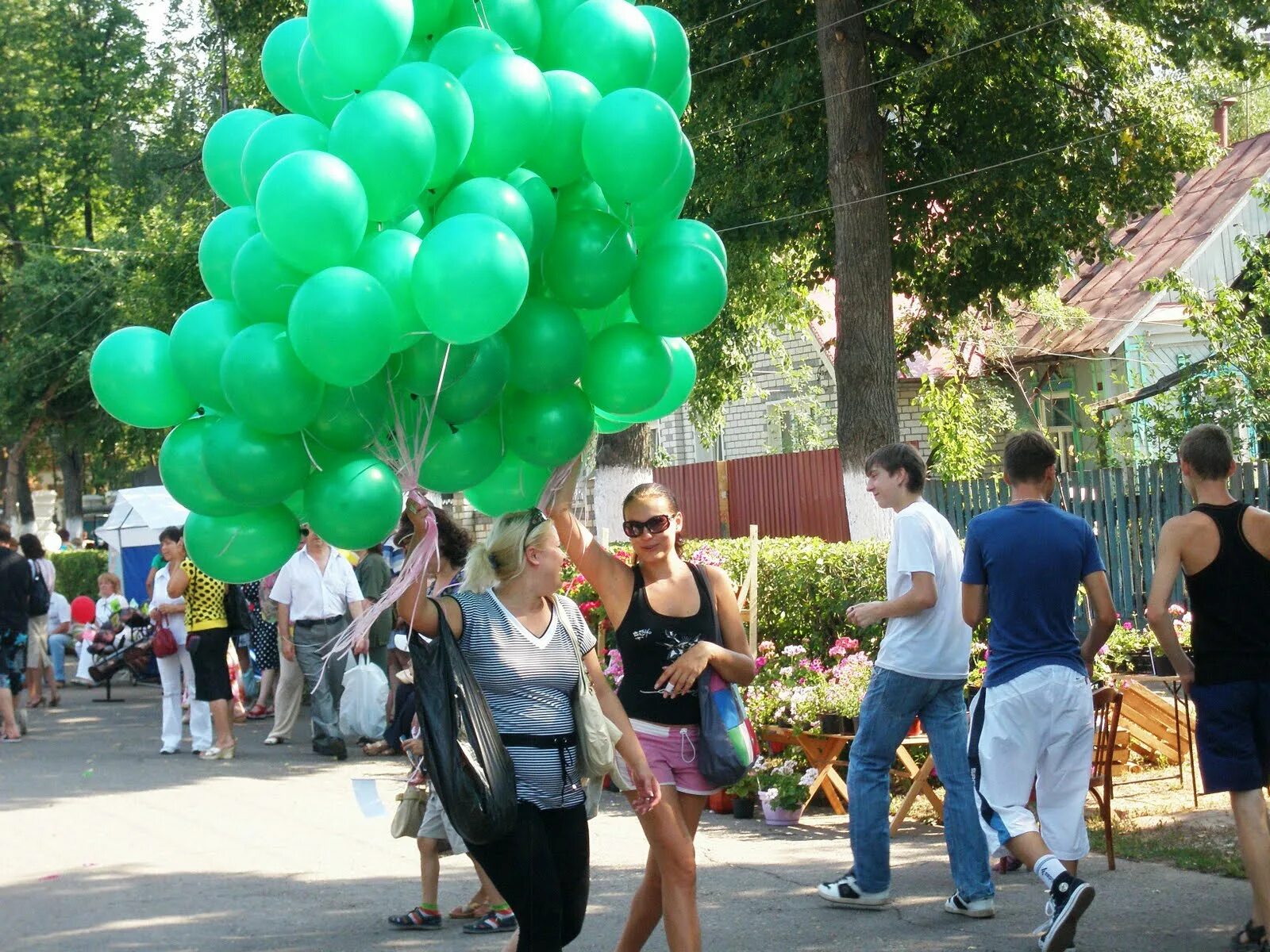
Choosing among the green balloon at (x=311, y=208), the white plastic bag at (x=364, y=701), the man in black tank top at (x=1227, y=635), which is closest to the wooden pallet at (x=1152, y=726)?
the man in black tank top at (x=1227, y=635)

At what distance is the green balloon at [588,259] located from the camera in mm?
4574

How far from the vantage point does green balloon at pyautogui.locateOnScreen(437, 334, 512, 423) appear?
4.40 metres

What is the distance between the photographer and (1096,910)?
631 centimetres

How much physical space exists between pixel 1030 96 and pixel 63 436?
33.7 meters

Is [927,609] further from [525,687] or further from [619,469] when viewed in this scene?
[619,469]

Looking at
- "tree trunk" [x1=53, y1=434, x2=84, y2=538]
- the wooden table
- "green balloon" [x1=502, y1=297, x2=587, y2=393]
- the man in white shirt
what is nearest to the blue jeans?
the wooden table

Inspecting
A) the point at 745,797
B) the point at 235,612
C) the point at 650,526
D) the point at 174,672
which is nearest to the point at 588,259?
the point at 650,526

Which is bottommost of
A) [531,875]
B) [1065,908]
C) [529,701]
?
[1065,908]

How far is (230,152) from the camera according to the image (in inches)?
196

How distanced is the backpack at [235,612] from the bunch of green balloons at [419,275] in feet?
25.6

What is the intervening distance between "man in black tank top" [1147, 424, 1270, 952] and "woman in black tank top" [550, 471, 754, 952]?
1.70m

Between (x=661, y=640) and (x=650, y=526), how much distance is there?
42 cm

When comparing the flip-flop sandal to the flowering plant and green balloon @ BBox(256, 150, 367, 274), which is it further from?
green balloon @ BBox(256, 150, 367, 274)

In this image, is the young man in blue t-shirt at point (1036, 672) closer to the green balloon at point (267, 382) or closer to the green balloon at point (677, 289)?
the green balloon at point (677, 289)
